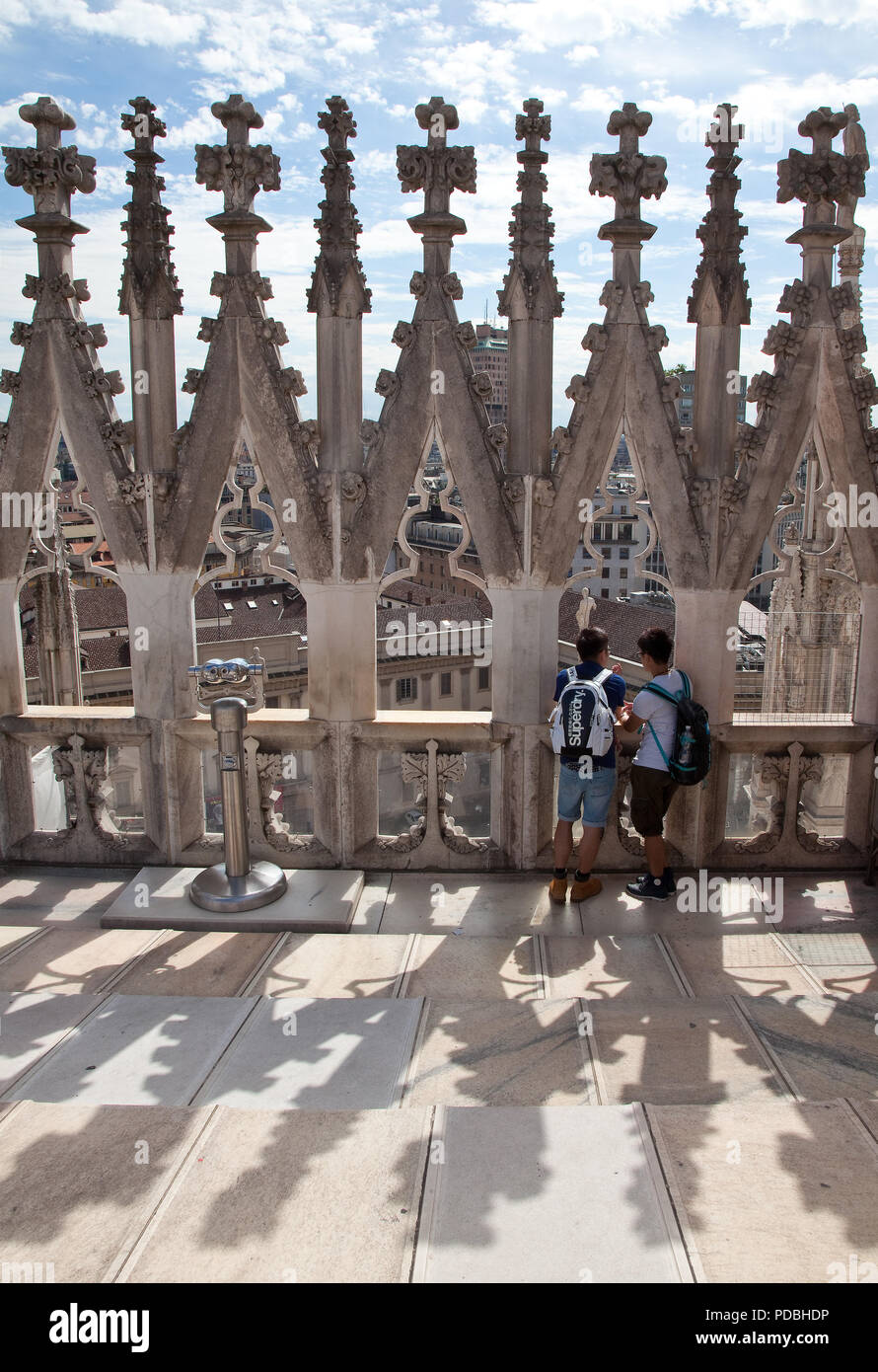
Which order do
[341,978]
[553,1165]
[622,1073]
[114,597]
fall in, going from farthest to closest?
1. [114,597]
2. [341,978]
3. [622,1073]
4. [553,1165]

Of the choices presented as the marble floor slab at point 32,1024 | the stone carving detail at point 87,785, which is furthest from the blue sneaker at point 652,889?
the stone carving detail at point 87,785

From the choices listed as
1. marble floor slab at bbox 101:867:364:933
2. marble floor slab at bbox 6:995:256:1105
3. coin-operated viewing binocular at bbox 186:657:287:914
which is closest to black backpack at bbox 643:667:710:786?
marble floor slab at bbox 101:867:364:933

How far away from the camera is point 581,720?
19.6 ft

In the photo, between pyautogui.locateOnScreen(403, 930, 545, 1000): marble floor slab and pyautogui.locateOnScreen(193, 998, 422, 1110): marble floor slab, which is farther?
pyautogui.locateOnScreen(403, 930, 545, 1000): marble floor slab

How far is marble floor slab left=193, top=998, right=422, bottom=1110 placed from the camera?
4.04m

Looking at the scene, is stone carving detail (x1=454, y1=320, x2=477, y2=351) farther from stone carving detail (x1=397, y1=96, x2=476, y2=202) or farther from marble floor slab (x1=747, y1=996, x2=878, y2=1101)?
marble floor slab (x1=747, y1=996, x2=878, y2=1101)

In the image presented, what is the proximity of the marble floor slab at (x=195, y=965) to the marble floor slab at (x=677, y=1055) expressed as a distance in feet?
6.23

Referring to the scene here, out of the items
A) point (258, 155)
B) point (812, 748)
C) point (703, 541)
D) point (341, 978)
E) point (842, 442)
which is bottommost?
point (341, 978)

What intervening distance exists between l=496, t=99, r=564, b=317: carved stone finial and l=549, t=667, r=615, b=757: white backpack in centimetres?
232

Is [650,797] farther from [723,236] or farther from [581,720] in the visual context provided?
[723,236]

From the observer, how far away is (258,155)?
20.9 feet

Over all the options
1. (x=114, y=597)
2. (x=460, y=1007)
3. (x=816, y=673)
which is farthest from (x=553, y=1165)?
(x=114, y=597)

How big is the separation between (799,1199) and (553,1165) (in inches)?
A: 28.7
